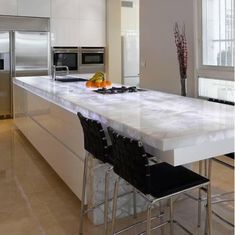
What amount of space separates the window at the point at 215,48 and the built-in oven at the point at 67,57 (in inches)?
131

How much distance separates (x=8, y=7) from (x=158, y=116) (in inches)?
216

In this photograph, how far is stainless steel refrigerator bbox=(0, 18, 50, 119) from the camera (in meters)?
6.65

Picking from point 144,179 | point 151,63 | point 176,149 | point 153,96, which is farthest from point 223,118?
point 151,63

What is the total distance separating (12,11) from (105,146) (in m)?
5.40

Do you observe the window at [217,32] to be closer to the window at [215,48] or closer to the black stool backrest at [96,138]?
the window at [215,48]

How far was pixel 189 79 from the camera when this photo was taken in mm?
4898

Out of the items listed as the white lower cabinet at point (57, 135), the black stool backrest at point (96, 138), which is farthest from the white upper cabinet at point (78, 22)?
the black stool backrest at point (96, 138)

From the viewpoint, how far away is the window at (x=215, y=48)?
14.1 ft

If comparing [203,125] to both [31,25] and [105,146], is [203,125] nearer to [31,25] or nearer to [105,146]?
[105,146]

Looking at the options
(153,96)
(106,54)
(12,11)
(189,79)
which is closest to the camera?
(153,96)

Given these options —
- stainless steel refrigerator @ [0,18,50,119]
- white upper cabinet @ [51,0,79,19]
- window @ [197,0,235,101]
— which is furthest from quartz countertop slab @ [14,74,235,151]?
white upper cabinet @ [51,0,79,19]

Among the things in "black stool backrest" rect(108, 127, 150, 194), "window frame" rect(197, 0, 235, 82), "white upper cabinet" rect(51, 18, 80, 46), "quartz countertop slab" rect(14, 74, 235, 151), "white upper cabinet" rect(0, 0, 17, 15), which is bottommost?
"black stool backrest" rect(108, 127, 150, 194)

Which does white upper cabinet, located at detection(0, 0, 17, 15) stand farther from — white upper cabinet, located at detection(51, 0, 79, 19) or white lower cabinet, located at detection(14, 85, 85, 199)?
white lower cabinet, located at detection(14, 85, 85, 199)

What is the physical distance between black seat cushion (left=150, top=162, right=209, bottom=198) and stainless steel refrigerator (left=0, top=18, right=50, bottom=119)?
17.6ft
